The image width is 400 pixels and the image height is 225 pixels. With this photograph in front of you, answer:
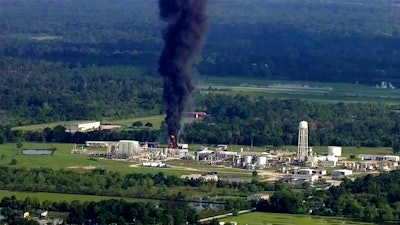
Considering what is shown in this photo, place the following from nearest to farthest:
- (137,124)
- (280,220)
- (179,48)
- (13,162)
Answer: (280,220), (13,162), (179,48), (137,124)

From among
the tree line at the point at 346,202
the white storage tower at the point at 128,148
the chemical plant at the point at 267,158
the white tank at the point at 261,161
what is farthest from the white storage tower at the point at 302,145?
the tree line at the point at 346,202

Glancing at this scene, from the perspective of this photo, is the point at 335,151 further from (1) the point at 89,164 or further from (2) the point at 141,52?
(2) the point at 141,52

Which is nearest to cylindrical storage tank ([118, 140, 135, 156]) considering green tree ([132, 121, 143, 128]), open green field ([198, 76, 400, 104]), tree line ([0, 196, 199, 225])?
green tree ([132, 121, 143, 128])

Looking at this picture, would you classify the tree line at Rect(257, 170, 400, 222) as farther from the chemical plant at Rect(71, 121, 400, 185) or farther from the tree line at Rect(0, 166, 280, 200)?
the chemical plant at Rect(71, 121, 400, 185)

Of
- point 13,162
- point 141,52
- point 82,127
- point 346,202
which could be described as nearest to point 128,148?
point 13,162

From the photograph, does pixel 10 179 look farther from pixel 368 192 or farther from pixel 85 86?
pixel 85 86
